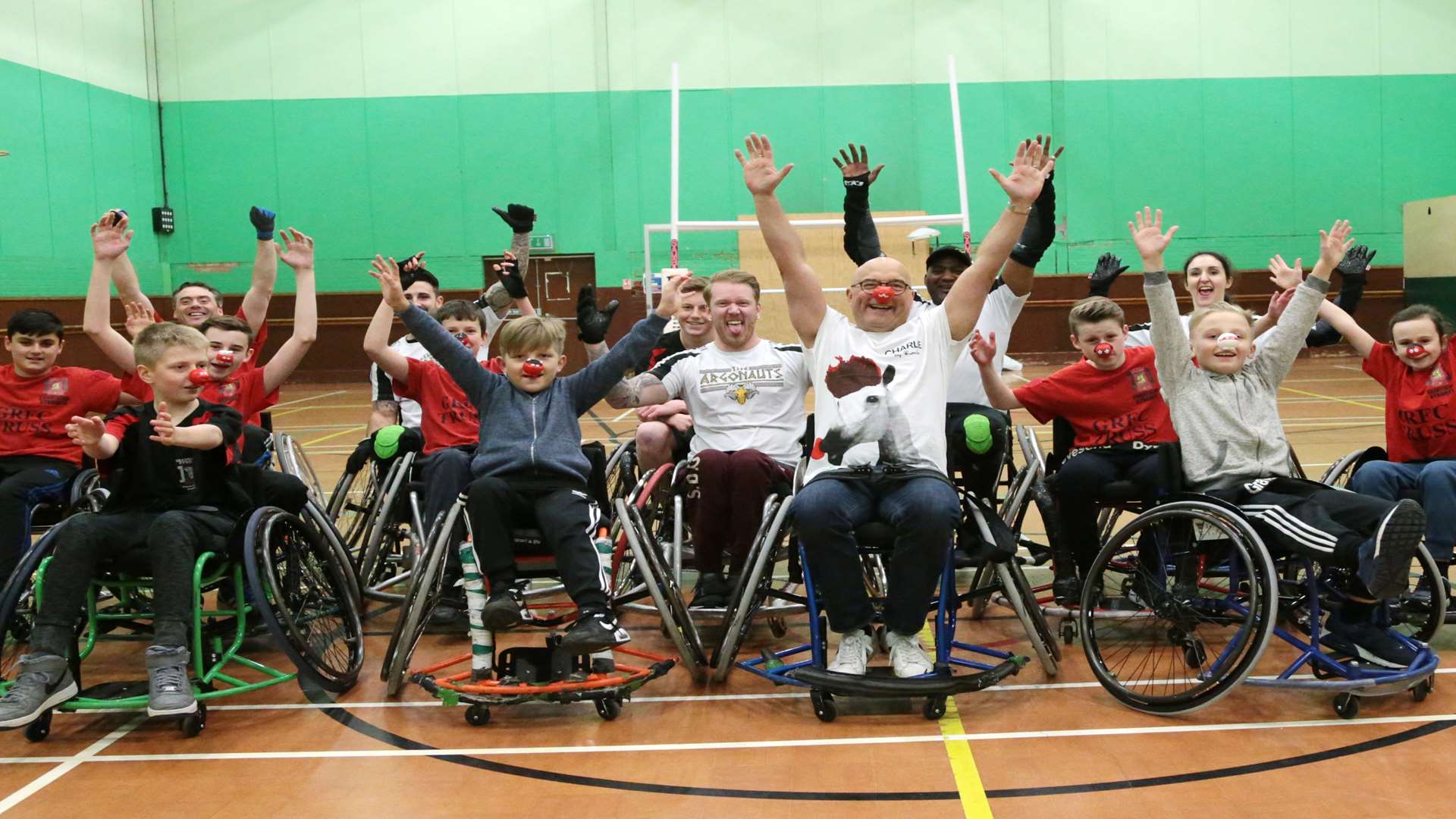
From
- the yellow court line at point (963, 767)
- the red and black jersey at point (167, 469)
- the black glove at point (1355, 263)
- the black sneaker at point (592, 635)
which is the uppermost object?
the black glove at point (1355, 263)

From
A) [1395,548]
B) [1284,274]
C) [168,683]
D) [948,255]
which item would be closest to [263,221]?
[168,683]

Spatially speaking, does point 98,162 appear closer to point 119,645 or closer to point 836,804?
point 119,645

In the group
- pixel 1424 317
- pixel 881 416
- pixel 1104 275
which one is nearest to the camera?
pixel 881 416

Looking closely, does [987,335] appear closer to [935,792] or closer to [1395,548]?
[1395,548]

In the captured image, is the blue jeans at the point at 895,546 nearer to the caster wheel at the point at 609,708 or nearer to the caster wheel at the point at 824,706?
the caster wheel at the point at 824,706

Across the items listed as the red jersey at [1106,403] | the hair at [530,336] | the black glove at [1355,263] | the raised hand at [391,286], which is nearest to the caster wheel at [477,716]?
the hair at [530,336]

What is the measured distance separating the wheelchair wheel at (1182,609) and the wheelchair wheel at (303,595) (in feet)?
6.40

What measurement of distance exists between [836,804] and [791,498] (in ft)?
2.94

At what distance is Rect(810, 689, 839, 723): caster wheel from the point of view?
2.91m

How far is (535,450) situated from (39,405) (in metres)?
1.95

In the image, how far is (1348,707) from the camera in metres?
2.79

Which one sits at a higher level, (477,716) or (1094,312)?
(1094,312)

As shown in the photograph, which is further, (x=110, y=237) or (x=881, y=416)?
(x=110, y=237)

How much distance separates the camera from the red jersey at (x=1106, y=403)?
3.68 metres
